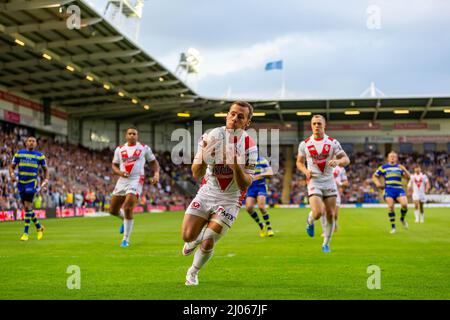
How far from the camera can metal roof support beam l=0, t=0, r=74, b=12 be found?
1115 inches

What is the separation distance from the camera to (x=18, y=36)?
110 ft

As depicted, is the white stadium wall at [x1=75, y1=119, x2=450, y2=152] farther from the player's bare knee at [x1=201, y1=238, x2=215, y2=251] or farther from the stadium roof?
the player's bare knee at [x1=201, y1=238, x2=215, y2=251]

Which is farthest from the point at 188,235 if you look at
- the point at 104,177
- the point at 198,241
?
the point at 104,177

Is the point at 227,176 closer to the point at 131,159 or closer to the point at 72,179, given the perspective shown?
the point at 131,159

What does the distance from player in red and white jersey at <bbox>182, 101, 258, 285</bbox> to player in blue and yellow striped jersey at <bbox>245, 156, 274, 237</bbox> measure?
901 cm

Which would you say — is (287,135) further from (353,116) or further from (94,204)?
(94,204)

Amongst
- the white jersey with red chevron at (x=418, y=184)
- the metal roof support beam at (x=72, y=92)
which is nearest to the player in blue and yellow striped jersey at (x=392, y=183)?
the white jersey with red chevron at (x=418, y=184)

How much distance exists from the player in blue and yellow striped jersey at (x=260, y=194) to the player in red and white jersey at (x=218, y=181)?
9.01 metres

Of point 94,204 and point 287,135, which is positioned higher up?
point 287,135

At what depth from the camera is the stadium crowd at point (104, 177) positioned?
36906mm

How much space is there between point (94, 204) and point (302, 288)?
36.7 metres

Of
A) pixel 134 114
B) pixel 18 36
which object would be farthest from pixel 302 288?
pixel 134 114

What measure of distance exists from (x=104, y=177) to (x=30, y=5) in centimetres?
2528

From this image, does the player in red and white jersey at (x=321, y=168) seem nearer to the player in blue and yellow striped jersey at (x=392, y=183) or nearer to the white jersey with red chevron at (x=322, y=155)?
the white jersey with red chevron at (x=322, y=155)
